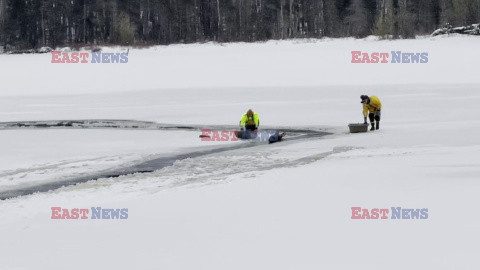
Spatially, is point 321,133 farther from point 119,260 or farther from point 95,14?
point 95,14

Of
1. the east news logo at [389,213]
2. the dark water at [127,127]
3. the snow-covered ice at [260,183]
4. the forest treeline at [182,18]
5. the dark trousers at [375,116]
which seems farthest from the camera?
the forest treeline at [182,18]

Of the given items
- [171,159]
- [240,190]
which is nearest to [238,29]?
[171,159]

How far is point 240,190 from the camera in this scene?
9391 mm

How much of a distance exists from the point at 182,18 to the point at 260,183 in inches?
1952

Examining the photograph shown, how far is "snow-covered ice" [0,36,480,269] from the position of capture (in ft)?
21.4

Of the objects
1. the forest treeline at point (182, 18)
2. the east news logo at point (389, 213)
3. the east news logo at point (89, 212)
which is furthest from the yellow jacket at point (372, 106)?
the forest treeline at point (182, 18)

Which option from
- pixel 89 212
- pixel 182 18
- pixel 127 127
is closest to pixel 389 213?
pixel 89 212

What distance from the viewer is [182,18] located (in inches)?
2291

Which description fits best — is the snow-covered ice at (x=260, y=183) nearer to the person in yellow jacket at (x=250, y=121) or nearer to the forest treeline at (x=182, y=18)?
the person in yellow jacket at (x=250, y=121)

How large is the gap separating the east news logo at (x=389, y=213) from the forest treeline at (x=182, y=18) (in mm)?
47807

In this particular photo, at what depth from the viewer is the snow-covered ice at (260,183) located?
21.4 feet

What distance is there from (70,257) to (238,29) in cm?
4921

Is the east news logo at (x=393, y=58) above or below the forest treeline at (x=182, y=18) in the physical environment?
below

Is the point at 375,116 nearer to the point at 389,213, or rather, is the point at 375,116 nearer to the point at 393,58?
the point at 389,213
